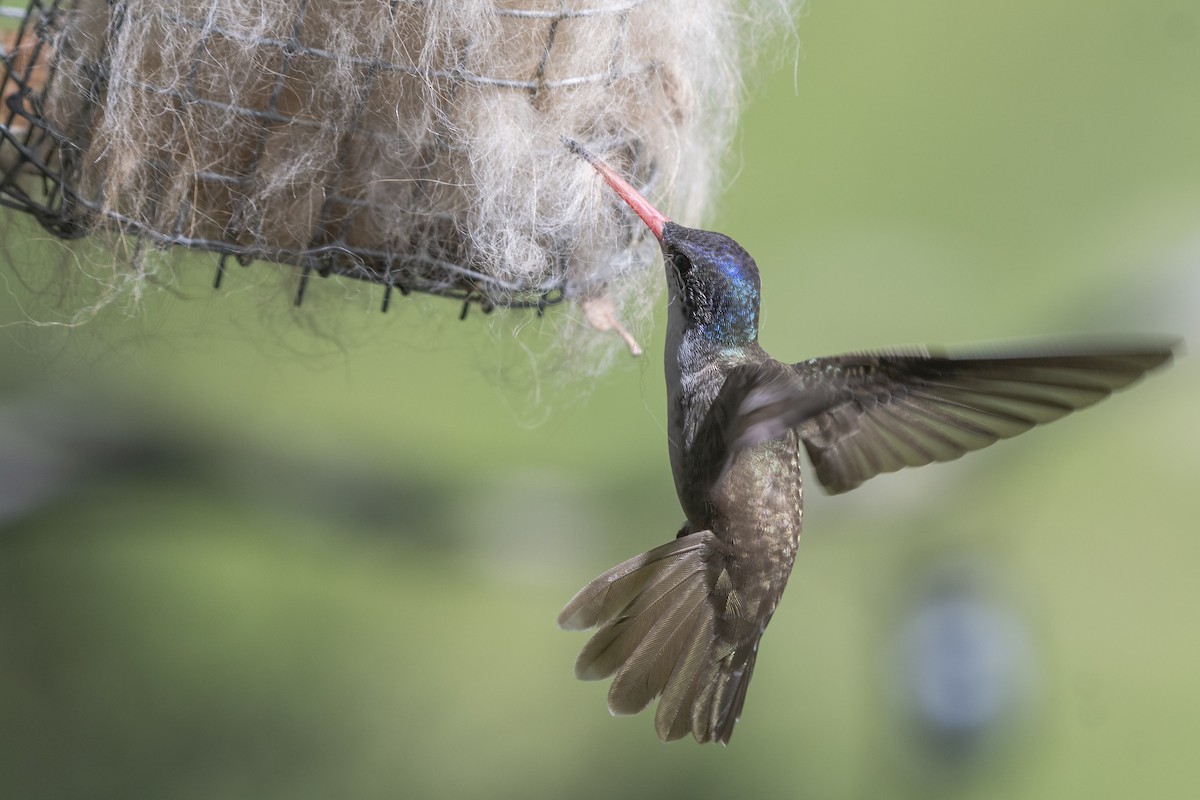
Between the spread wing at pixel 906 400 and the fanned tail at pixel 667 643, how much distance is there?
172mm

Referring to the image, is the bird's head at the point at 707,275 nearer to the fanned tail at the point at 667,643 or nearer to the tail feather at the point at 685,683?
the fanned tail at the point at 667,643

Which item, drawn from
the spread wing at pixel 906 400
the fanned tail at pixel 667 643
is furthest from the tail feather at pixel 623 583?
the spread wing at pixel 906 400

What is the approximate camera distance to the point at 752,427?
0.79m

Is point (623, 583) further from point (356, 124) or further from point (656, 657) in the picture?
point (356, 124)

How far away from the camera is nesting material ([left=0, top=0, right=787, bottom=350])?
3.13 feet

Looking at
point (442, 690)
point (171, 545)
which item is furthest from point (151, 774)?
point (442, 690)

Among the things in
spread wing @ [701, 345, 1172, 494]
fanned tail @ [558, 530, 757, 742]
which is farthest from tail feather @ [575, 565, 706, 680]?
spread wing @ [701, 345, 1172, 494]

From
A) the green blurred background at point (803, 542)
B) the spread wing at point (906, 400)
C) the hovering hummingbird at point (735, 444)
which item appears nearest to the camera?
the spread wing at point (906, 400)

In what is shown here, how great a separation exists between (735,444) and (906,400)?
0.92 ft

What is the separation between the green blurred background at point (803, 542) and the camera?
7.07 feet

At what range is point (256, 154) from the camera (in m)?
1.00

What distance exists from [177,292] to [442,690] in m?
1.24

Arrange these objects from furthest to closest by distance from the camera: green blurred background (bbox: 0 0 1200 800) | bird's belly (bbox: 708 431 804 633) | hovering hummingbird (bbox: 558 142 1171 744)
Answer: green blurred background (bbox: 0 0 1200 800) < bird's belly (bbox: 708 431 804 633) < hovering hummingbird (bbox: 558 142 1171 744)

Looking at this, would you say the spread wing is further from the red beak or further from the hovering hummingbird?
the red beak
